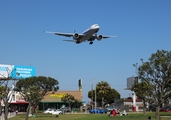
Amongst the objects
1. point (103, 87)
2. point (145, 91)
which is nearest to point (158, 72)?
point (145, 91)

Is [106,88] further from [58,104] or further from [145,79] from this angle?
[145,79]

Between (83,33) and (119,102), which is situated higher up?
(83,33)

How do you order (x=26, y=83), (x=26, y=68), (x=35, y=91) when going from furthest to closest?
(x=26, y=68)
(x=26, y=83)
(x=35, y=91)

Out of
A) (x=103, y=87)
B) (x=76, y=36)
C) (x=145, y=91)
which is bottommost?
(x=145, y=91)

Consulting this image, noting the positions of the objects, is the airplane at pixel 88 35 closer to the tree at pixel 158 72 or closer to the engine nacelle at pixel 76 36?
the engine nacelle at pixel 76 36

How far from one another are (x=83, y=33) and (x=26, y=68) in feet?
181

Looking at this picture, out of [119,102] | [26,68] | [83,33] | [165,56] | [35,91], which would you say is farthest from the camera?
[119,102]

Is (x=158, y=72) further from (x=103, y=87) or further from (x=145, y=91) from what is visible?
(x=103, y=87)

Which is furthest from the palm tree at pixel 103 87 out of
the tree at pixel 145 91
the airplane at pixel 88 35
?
the airplane at pixel 88 35

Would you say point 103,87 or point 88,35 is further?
point 103,87

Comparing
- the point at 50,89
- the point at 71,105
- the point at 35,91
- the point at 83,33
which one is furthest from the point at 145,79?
the point at 71,105

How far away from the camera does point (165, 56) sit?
39.1 metres

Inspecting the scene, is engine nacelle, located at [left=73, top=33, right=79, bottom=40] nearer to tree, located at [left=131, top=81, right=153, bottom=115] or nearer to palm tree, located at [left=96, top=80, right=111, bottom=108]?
tree, located at [left=131, top=81, right=153, bottom=115]

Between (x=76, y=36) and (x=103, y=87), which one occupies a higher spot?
(x=76, y=36)
